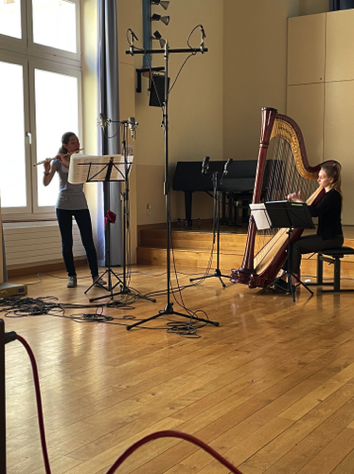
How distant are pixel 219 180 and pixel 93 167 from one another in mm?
3373

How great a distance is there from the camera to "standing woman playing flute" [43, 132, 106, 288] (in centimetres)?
530

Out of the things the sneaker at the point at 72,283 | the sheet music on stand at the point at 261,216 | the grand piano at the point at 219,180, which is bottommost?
the sneaker at the point at 72,283

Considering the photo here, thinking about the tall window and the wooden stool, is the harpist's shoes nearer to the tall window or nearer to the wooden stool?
the wooden stool

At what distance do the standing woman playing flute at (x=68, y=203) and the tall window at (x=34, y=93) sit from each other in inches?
39.8

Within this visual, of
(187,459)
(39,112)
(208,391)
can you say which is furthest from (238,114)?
(187,459)

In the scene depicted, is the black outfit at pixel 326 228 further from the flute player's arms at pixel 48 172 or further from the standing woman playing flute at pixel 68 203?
the flute player's arms at pixel 48 172

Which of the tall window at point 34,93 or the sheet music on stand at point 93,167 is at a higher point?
the tall window at point 34,93

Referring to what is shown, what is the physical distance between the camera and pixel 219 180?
775 cm

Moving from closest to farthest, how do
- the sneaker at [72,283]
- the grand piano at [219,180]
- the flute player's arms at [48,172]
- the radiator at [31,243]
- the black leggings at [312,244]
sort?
the black leggings at [312,244] → the flute player's arms at [48,172] → the sneaker at [72,283] → the radiator at [31,243] → the grand piano at [219,180]

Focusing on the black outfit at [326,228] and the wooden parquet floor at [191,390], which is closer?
the wooden parquet floor at [191,390]

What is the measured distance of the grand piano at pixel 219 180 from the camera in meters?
7.52

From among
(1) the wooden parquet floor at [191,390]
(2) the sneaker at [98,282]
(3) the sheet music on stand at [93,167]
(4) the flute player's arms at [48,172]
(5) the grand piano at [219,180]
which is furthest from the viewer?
(5) the grand piano at [219,180]

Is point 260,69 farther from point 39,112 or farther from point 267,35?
point 39,112

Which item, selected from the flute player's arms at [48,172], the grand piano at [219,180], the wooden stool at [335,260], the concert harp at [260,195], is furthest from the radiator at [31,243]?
the wooden stool at [335,260]
